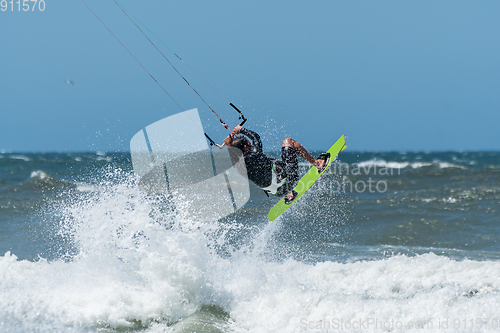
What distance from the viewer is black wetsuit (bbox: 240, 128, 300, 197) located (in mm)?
6934

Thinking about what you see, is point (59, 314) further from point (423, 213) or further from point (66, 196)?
point (66, 196)

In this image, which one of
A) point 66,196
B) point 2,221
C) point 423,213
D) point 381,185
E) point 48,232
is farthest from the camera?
point 381,185

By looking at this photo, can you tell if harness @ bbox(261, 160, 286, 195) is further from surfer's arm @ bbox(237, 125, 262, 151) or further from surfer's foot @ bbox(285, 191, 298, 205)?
surfer's arm @ bbox(237, 125, 262, 151)

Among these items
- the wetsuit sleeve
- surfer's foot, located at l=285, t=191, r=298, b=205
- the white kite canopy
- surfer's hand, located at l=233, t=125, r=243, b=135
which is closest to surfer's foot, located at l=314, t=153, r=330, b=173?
surfer's foot, located at l=285, t=191, r=298, b=205

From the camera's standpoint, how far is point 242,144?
688 cm

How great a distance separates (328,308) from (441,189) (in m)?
14.5

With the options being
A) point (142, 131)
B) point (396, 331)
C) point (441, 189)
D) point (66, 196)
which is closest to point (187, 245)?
point (142, 131)

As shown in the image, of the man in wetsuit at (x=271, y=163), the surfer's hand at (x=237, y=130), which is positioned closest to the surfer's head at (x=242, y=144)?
the man in wetsuit at (x=271, y=163)

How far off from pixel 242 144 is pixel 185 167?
6824mm

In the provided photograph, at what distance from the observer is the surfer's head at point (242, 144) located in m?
6.83

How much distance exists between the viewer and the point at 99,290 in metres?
5.66

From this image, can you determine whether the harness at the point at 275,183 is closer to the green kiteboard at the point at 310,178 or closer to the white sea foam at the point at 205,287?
the green kiteboard at the point at 310,178

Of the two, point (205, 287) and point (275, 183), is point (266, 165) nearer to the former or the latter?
point (275, 183)

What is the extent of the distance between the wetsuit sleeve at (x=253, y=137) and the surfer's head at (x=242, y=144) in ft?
0.25
